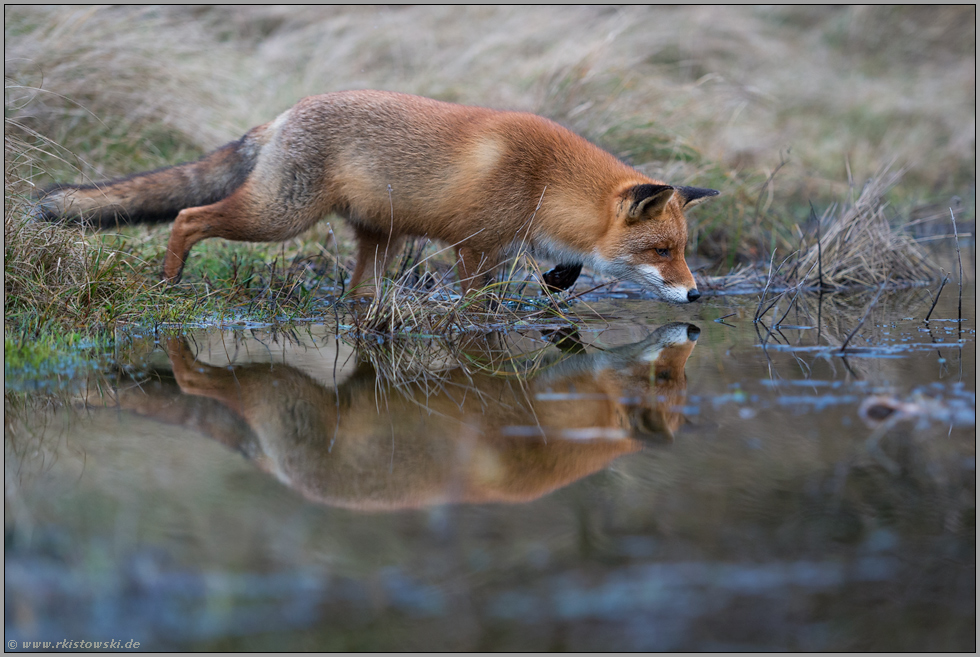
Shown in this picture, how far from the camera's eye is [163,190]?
5.90 m

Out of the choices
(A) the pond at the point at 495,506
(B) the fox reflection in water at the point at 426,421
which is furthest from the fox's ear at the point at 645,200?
(A) the pond at the point at 495,506

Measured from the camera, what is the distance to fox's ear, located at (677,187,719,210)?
5.71 m

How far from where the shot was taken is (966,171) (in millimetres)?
13086

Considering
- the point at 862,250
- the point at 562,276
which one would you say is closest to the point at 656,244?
the point at 562,276

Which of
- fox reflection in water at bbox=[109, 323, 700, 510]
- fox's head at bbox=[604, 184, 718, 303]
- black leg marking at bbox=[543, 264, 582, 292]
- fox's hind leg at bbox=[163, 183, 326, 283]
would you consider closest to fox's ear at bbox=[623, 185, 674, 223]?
fox's head at bbox=[604, 184, 718, 303]

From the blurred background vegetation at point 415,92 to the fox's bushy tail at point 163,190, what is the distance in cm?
17

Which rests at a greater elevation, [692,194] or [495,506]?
[495,506]

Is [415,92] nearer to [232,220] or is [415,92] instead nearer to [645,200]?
[232,220]

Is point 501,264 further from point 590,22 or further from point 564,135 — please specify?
point 590,22

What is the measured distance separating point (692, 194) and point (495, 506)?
12.7 feet

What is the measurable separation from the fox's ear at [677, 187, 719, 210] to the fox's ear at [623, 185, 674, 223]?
0.25m

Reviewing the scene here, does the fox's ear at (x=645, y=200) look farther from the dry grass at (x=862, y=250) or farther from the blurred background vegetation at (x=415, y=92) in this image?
the blurred background vegetation at (x=415, y=92)

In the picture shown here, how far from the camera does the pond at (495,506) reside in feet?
6.61

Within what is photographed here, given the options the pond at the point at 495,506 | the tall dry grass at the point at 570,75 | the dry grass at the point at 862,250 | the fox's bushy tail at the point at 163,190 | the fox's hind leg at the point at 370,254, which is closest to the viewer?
the pond at the point at 495,506
